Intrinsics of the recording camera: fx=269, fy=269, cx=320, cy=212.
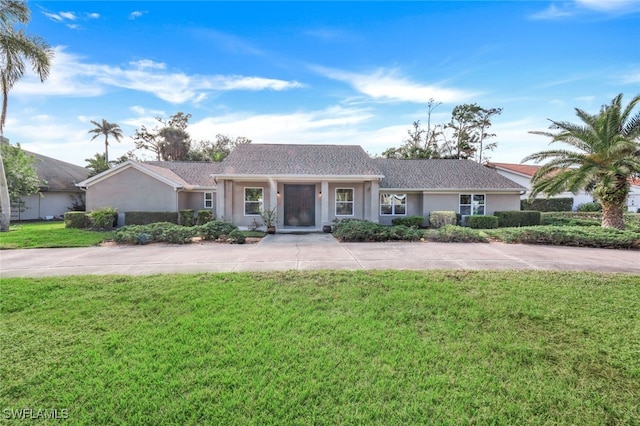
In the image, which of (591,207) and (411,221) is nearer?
(411,221)

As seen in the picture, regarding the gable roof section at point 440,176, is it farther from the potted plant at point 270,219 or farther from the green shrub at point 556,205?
the green shrub at point 556,205

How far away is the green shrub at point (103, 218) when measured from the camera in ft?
48.4

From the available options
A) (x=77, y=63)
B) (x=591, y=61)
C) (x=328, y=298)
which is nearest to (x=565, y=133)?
(x=591, y=61)

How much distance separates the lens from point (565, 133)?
42.0 feet

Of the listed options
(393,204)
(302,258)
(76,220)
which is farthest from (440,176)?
(76,220)

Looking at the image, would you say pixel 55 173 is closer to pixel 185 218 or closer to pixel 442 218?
pixel 185 218

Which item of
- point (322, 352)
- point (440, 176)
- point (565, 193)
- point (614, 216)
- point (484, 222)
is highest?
point (440, 176)

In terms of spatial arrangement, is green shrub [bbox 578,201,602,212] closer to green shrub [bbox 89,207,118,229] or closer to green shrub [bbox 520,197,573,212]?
green shrub [bbox 520,197,573,212]

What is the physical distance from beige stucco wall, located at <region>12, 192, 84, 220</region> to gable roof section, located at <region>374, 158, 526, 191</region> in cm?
2667

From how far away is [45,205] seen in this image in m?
22.7

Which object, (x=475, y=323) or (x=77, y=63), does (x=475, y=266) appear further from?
(x=77, y=63)

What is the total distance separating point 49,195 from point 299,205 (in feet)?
75.4

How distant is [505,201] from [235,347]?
19.1 metres

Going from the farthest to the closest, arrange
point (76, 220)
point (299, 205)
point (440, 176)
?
point (440, 176) < point (299, 205) < point (76, 220)
